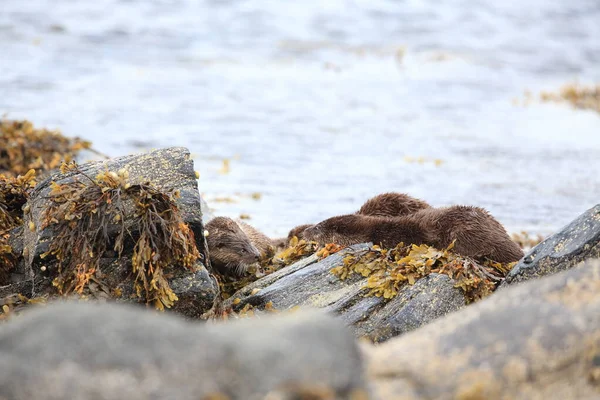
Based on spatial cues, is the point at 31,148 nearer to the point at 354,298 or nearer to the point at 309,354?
the point at 354,298

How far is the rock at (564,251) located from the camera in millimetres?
5324

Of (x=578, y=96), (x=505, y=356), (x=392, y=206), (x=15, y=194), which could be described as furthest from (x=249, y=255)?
(x=578, y=96)

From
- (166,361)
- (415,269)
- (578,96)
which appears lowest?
(578,96)

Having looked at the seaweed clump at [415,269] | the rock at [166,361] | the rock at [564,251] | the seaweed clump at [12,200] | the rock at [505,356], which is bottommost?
the seaweed clump at [415,269]

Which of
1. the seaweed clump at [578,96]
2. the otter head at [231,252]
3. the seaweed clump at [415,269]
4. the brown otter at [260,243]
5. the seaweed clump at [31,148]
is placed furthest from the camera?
the seaweed clump at [578,96]

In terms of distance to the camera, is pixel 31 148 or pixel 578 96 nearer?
pixel 31 148

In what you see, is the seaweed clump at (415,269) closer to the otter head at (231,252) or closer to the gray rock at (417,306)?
the gray rock at (417,306)

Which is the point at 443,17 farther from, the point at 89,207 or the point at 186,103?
the point at 89,207

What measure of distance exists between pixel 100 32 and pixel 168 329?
19.8 m

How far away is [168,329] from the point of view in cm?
272

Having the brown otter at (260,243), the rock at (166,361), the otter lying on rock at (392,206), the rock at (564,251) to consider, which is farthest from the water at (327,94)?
the rock at (166,361)

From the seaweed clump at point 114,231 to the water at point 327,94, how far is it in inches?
153

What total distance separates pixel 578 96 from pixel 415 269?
14612 mm

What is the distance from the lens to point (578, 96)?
18828 millimetres
